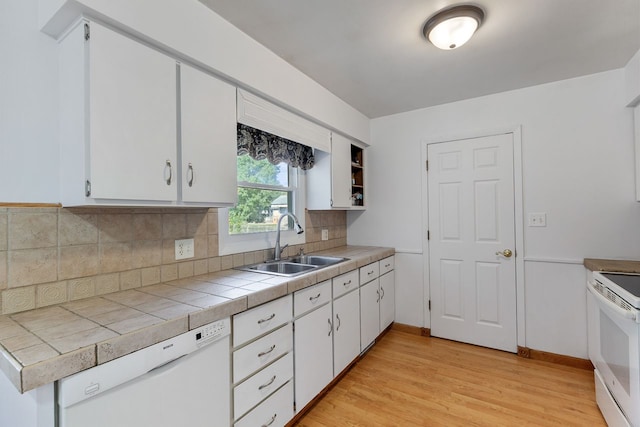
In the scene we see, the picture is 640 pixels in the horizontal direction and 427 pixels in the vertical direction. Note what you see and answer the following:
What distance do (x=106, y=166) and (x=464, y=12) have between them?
1.90 metres

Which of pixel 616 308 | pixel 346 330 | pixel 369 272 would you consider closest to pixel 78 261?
pixel 346 330

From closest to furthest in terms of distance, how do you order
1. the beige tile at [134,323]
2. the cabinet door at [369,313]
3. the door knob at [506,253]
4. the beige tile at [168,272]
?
the beige tile at [134,323]
the beige tile at [168,272]
the cabinet door at [369,313]
the door knob at [506,253]

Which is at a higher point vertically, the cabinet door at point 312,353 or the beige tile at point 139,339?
the beige tile at point 139,339

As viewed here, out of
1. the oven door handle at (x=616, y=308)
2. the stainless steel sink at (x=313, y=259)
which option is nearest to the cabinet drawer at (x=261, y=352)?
the stainless steel sink at (x=313, y=259)

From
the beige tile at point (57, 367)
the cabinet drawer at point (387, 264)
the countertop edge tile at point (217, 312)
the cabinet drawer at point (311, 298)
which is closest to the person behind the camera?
the beige tile at point (57, 367)

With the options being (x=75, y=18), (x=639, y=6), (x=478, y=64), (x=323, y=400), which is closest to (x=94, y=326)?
(x=75, y=18)

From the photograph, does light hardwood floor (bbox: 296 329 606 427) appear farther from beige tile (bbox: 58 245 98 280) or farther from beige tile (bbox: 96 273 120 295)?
beige tile (bbox: 58 245 98 280)

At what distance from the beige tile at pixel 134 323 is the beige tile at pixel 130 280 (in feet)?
1.56

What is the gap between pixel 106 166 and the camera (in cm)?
123

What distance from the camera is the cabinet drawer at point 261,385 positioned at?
139cm

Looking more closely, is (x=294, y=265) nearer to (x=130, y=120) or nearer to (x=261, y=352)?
(x=261, y=352)

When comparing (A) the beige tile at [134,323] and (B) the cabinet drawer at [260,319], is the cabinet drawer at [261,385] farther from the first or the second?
(A) the beige tile at [134,323]

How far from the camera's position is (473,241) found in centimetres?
286

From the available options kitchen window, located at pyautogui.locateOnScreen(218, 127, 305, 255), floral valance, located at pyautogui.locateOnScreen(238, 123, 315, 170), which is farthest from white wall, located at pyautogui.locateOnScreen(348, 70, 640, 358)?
kitchen window, located at pyautogui.locateOnScreen(218, 127, 305, 255)
